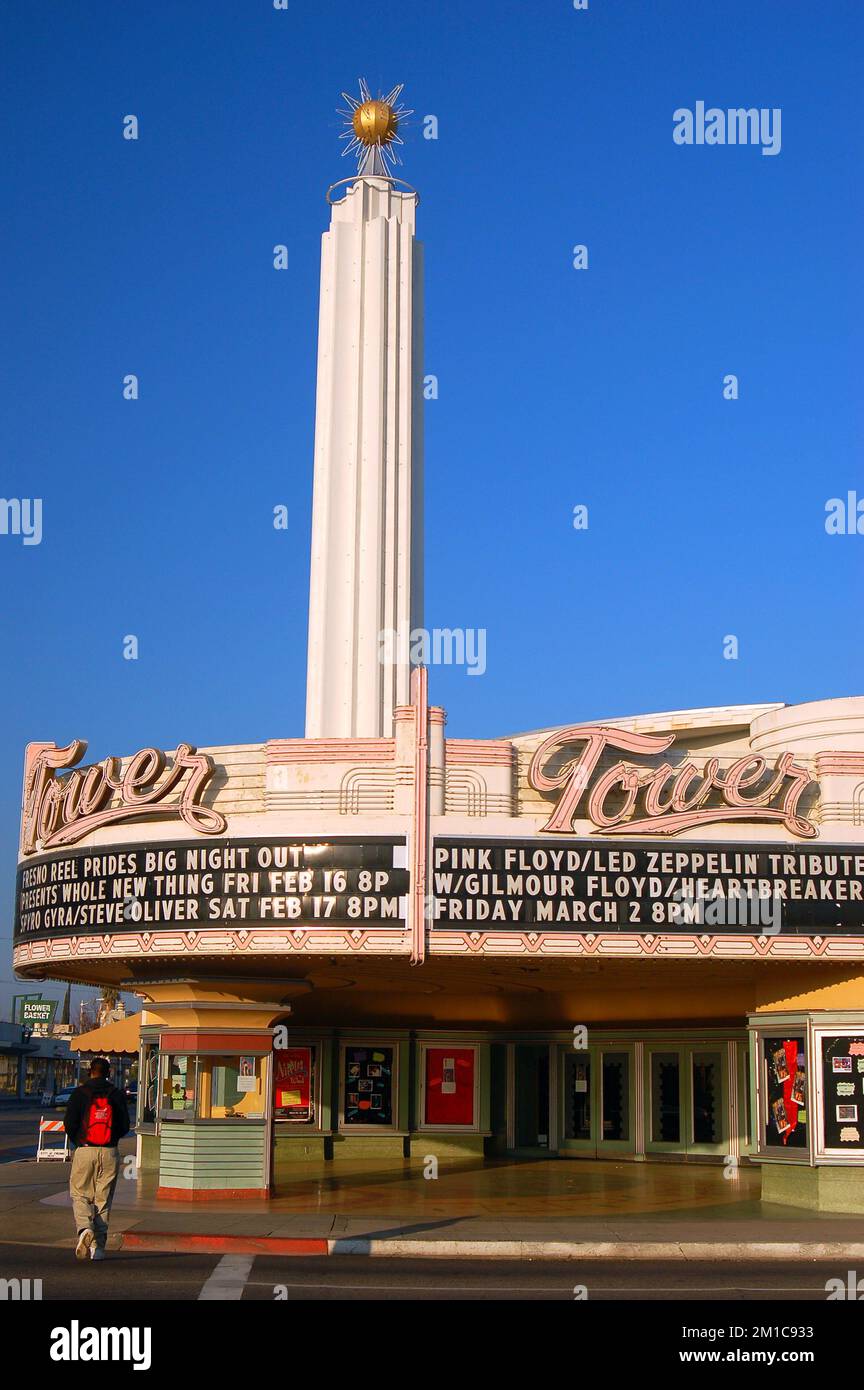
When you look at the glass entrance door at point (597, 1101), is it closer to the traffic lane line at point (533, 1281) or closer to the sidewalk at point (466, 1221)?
the sidewalk at point (466, 1221)

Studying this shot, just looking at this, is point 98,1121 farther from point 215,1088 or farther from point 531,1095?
point 531,1095

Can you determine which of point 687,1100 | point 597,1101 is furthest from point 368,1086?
point 687,1100

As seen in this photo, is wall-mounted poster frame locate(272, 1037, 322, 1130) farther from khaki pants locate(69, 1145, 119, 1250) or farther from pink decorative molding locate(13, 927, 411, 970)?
khaki pants locate(69, 1145, 119, 1250)

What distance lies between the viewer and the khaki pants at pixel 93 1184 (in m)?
15.0

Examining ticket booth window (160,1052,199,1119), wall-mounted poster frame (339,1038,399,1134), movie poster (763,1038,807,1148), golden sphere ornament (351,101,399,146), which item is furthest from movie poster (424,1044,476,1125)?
golden sphere ornament (351,101,399,146)

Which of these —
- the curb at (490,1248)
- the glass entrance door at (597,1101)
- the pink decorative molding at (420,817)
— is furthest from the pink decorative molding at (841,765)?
the glass entrance door at (597,1101)

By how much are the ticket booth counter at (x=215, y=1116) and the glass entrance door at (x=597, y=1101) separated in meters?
10.6

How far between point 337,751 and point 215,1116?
19.4 feet

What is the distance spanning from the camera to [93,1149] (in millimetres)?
15102

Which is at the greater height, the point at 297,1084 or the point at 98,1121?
the point at 98,1121

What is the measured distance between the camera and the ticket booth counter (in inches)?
875

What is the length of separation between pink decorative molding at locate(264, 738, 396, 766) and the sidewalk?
6.42 meters
